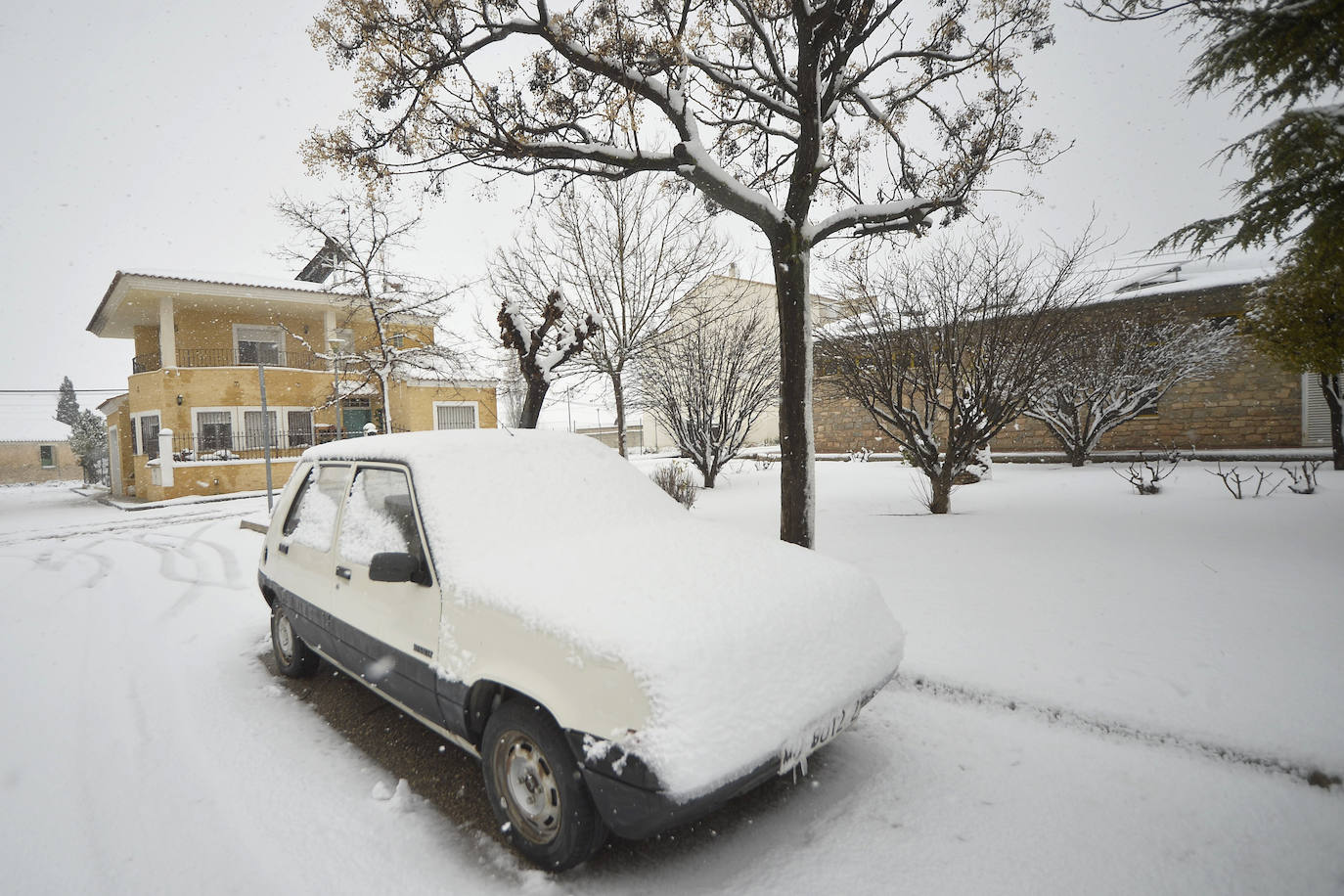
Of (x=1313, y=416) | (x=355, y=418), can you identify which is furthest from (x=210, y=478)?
(x=1313, y=416)

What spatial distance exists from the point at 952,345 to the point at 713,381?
5918mm

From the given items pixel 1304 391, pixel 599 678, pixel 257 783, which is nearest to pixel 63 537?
pixel 257 783

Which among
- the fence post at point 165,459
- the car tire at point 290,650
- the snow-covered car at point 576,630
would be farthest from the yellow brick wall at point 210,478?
the snow-covered car at point 576,630

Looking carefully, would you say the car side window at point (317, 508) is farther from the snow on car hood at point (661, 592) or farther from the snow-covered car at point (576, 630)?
the snow on car hood at point (661, 592)

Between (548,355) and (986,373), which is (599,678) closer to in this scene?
(548,355)

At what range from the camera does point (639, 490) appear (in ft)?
11.5

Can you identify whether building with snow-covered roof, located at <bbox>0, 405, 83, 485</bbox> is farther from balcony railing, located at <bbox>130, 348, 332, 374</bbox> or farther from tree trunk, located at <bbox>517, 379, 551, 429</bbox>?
tree trunk, located at <bbox>517, 379, 551, 429</bbox>

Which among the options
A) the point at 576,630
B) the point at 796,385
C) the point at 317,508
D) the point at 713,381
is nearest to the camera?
the point at 576,630

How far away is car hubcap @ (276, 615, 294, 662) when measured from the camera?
13.1 feet

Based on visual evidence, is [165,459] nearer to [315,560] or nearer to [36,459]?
[315,560]

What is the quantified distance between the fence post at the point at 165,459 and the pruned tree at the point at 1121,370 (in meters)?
25.6

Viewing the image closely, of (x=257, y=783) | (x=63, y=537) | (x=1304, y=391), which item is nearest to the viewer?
(x=257, y=783)

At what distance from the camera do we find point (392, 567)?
2.49 m

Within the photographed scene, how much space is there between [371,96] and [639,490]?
20.0 ft
